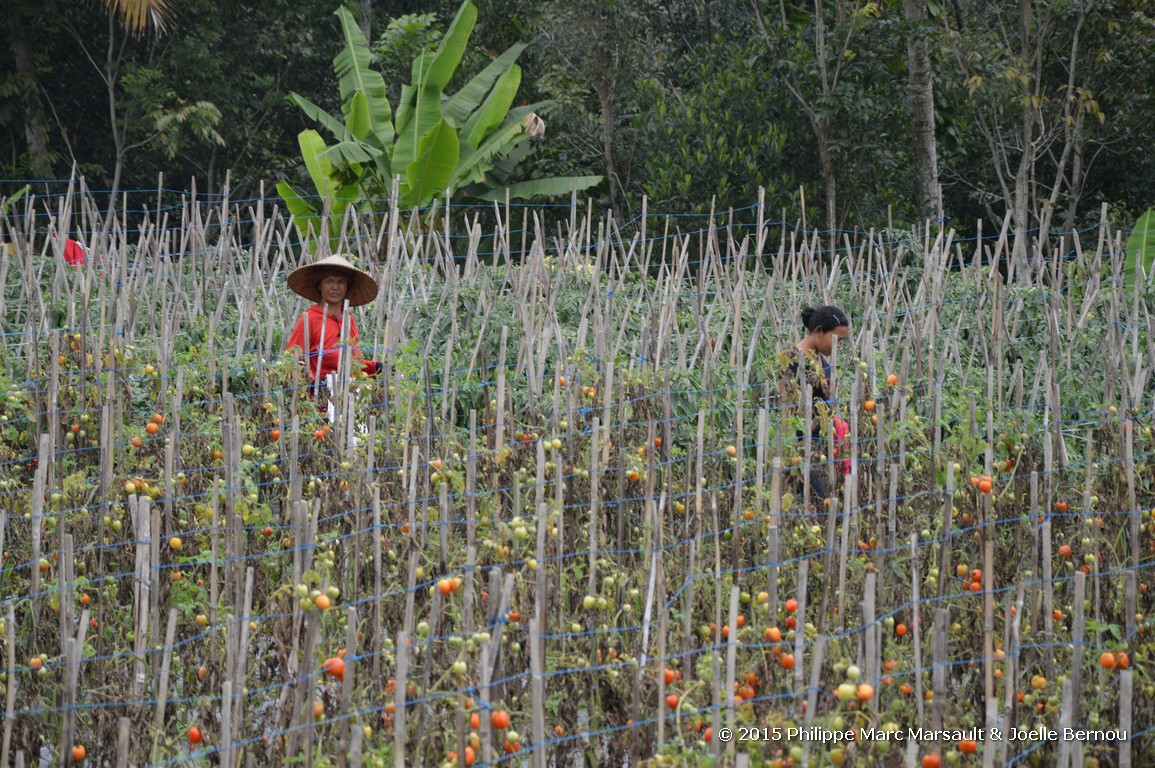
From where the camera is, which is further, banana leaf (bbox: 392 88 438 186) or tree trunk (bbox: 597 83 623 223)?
tree trunk (bbox: 597 83 623 223)

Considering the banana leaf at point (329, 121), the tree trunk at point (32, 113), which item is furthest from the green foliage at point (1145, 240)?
the tree trunk at point (32, 113)

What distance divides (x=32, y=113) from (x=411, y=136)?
453 cm

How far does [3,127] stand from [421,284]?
7.62m

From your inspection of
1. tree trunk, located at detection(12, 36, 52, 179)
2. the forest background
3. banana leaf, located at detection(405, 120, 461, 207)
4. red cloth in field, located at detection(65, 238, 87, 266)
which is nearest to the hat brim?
red cloth in field, located at detection(65, 238, 87, 266)

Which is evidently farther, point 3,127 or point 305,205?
point 3,127

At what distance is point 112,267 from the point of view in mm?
4309

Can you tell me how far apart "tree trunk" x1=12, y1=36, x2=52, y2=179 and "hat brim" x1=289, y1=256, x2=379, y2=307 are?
6.75m

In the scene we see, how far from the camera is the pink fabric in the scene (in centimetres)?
301

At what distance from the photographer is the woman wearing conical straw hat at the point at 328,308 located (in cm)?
348

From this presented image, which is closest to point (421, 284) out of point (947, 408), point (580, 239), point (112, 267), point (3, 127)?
point (580, 239)

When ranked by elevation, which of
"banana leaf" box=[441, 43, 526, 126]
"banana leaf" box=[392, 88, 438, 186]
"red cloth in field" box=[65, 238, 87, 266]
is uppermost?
"banana leaf" box=[441, 43, 526, 126]

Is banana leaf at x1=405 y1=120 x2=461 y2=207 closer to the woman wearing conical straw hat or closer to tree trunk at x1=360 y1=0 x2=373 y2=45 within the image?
the woman wearing conical straw hat

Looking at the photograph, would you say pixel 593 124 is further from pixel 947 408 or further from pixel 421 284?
pixel 947 408

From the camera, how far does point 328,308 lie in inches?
145
